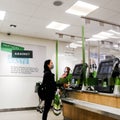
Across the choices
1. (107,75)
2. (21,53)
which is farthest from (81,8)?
(21,53)

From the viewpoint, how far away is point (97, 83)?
11.9ft

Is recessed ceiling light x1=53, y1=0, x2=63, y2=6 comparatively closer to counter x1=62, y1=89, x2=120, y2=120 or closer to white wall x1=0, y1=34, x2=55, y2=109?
counter x1=62, y1=89, x2=120, y2=120

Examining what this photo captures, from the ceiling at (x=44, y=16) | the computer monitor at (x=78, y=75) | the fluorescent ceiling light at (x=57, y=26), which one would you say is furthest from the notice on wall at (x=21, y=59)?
the computer monitor at (x=78, y=75)

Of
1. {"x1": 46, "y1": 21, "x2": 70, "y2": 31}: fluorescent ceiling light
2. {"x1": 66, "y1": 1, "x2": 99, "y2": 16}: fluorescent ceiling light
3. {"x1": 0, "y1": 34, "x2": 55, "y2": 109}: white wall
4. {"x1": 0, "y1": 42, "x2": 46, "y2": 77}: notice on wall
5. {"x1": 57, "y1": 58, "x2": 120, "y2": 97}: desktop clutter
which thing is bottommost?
{"x1": 0, "y1": 34, "x2": 55, "y2": 109}: white wall

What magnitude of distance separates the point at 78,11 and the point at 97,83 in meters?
2.50

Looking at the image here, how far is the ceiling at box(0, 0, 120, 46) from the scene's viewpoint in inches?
187

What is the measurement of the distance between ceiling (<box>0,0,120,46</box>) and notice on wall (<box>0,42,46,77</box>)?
2.34 feet

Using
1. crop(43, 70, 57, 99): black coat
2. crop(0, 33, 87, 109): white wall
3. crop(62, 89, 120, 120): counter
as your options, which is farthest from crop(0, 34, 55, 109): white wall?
crop(43, 70, 57, 99): black coat

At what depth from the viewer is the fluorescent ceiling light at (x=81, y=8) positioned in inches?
189

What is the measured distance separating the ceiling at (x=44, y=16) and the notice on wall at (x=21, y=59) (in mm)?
713

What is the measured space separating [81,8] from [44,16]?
1.24m

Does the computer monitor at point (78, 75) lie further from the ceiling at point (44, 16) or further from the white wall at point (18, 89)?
the white wall at point (18, 89)

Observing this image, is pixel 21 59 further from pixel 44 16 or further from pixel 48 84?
pixel 48 84

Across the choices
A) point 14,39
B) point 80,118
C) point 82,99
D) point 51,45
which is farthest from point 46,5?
point 51,45
